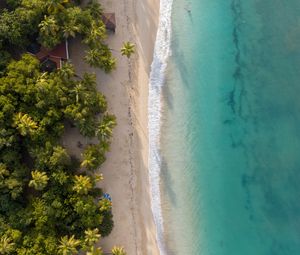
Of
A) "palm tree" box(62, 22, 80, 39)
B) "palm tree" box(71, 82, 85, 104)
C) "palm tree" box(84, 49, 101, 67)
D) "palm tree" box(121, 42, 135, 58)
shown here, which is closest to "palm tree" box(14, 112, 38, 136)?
"palm tree" box(71, 82, 85, 104)

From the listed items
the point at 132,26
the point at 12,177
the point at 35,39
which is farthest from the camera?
the point at 132,26

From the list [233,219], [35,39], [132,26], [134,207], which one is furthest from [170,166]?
[35,39]

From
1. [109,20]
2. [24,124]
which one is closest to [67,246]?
[24,124]

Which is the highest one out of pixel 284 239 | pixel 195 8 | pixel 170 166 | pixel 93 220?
pixel 195 8

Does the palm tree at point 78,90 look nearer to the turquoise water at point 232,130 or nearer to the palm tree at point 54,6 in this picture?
the palm tree at point 54,6

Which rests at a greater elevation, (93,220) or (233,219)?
(93,220)

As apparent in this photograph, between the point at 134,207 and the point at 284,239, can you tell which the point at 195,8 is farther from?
the point at 284,239

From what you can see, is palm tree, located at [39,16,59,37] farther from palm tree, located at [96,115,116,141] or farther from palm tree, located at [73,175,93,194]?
palm tree, located at [73,175,93,194]
